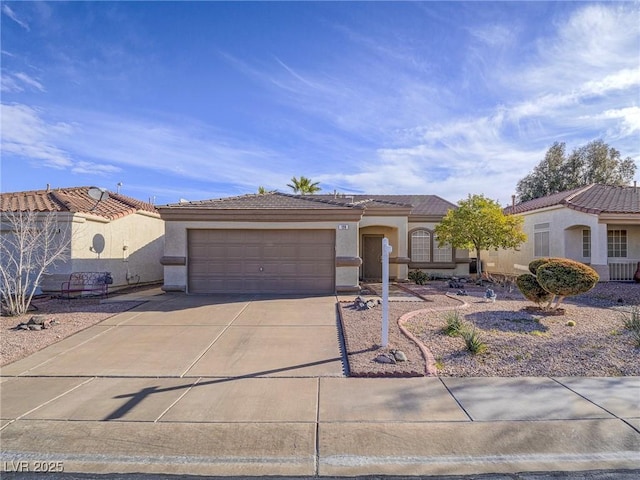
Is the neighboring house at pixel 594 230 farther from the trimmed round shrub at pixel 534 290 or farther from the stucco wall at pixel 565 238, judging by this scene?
the trimmed round shrub at pixel 534 290

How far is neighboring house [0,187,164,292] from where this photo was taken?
13.3m

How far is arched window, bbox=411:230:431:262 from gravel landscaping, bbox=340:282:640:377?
8.32 meters

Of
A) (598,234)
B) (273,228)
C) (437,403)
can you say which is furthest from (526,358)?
(598,234)

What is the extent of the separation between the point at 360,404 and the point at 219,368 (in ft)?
8.47

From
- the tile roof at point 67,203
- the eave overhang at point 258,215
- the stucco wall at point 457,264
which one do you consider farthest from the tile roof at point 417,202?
the tile roof at point 67,203

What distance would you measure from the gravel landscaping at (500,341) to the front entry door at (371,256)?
7.29 m

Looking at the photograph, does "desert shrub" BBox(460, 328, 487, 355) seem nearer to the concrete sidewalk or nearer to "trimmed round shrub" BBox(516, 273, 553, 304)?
the concrete sidewalk

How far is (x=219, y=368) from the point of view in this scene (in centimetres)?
625

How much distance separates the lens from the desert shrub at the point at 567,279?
8672 mm

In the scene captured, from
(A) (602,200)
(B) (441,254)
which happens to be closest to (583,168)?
(A) (602,200)

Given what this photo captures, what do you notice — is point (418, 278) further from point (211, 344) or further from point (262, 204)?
point (211, 344)

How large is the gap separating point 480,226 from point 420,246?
399 centimetres

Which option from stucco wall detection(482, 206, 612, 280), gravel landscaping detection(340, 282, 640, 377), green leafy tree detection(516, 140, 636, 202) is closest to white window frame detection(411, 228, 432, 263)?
stucco wall detection(482, 206, 612, 280)

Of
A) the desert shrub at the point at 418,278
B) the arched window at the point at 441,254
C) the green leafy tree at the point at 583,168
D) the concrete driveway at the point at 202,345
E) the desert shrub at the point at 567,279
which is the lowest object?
the concrete driveway at the point at 202,345
